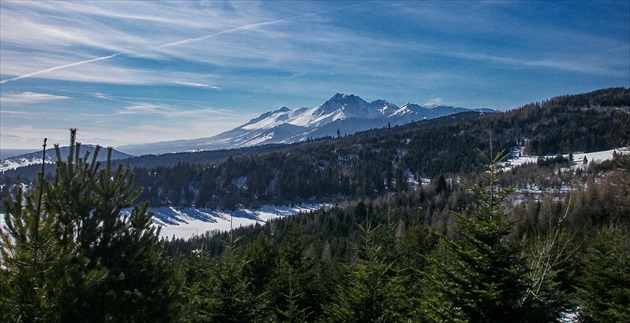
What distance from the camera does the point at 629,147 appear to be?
28078 mm

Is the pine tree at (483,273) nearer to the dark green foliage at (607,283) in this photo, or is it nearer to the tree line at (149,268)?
the tree line at (149,268)

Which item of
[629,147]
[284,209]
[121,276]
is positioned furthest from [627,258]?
[284,209]

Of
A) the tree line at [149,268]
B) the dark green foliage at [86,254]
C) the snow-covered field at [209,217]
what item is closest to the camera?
the dark green foliage at [86,254]

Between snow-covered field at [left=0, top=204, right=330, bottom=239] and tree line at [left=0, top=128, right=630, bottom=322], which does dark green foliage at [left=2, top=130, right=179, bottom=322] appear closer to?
tree line at [left=0, top=128, right=630, bottom=322]

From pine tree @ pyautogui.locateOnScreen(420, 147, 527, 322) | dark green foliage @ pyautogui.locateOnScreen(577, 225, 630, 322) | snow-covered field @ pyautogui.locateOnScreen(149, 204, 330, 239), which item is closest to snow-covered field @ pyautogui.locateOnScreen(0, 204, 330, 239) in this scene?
snow-covered field @ pyautogui.locateOnScreen(149, 204, 330, 239)

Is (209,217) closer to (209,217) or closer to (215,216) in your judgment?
(209,217)

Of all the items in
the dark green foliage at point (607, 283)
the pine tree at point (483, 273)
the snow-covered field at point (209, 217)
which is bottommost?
the snow-covered field at point (209, 217)

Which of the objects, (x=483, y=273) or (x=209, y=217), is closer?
(x=483, y=273)

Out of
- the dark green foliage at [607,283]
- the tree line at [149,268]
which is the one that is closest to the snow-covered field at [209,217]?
the dark green foliage at [607,283]

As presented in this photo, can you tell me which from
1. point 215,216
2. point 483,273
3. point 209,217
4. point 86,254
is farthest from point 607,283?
point 215,216

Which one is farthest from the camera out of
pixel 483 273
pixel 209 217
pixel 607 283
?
pixel 209 217

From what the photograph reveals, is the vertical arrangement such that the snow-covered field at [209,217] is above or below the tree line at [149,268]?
below

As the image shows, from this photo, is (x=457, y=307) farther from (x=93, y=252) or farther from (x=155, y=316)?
(x=93, y=252)

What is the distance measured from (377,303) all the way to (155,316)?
267 inches
